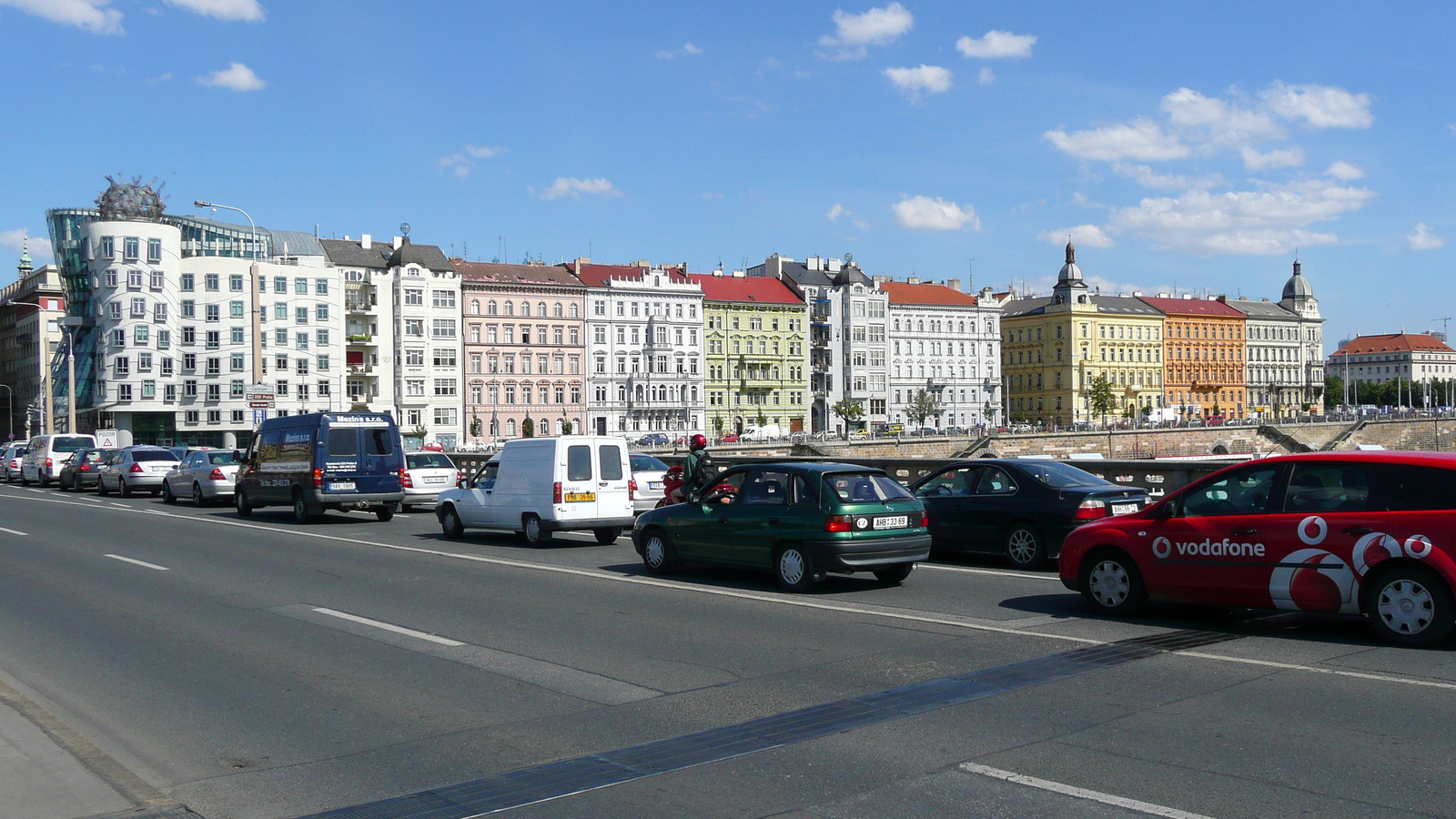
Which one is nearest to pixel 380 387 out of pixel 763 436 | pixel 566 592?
pixel 763 436

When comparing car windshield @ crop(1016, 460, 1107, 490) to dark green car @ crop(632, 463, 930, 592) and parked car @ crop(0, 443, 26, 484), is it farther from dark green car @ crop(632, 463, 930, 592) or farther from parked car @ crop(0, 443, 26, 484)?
parked car @ crop(0, 443, 26, 484)

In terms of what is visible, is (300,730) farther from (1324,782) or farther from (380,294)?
(380,294)

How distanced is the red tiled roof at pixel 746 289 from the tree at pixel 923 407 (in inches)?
620

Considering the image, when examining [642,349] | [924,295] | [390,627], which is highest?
[924,295]

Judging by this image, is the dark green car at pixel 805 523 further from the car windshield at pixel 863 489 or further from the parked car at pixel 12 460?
the parked car at pixel 12 460

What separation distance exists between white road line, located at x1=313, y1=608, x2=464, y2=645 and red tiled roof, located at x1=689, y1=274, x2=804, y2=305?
101161 millimetres

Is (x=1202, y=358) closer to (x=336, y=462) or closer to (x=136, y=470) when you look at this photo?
(x=136, y=470)

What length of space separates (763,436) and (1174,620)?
8691 centimetres

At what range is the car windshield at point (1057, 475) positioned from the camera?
15.6 meters

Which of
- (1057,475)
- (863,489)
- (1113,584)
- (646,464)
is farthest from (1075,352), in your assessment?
(1113,584)

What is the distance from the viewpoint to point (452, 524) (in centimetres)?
2158

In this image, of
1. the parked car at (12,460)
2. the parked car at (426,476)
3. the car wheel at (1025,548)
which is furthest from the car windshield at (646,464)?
the parked car at (12,460)

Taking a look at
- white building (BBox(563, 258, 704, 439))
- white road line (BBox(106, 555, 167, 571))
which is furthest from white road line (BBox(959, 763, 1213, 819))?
white building (BBox(563, 258, 704, 439))

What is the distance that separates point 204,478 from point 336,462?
31.5ft
